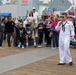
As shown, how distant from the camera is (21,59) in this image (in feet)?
42.4

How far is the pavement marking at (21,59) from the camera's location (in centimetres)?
1123

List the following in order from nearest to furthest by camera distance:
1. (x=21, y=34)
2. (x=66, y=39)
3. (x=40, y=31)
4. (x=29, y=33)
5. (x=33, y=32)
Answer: (x=66, y=39), (x=21, y=34), (x=40, y=31), (x=29, y=33), (x=33, y=32)

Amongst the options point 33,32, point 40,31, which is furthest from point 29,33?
point 40,31

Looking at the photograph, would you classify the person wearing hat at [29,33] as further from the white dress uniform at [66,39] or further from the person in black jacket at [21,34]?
the white dress uniform at [66,39]

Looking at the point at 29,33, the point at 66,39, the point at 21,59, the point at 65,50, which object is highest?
the point at 66,39

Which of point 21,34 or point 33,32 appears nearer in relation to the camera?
point 21,34

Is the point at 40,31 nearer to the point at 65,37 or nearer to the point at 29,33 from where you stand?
the point at 29,33

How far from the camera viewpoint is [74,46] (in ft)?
56.8

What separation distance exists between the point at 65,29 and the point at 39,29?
6320mm

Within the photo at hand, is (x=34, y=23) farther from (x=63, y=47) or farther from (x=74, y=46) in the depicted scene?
(x=63, y=47)

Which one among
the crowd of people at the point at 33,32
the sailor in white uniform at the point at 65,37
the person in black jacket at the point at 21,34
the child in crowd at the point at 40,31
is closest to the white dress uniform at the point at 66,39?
the sailor in white uniform at the point at 65,37

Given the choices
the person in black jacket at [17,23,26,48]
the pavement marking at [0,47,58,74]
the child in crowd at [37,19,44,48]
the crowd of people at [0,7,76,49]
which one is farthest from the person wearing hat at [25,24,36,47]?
the pavement marking at [0,47,58,74]

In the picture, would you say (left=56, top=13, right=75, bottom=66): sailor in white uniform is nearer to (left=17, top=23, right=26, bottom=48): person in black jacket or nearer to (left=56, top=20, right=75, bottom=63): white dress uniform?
(left=56, top=20, right=75, bottom=63): white dress uniform

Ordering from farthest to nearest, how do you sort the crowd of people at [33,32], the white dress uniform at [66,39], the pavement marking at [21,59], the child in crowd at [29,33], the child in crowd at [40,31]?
the child in crowd at [29,33] → the child in crowd at [40,31] → the crowd of people at [33,32] → the white dress uniform at [66,39] → the pavement marking at [21,59]
